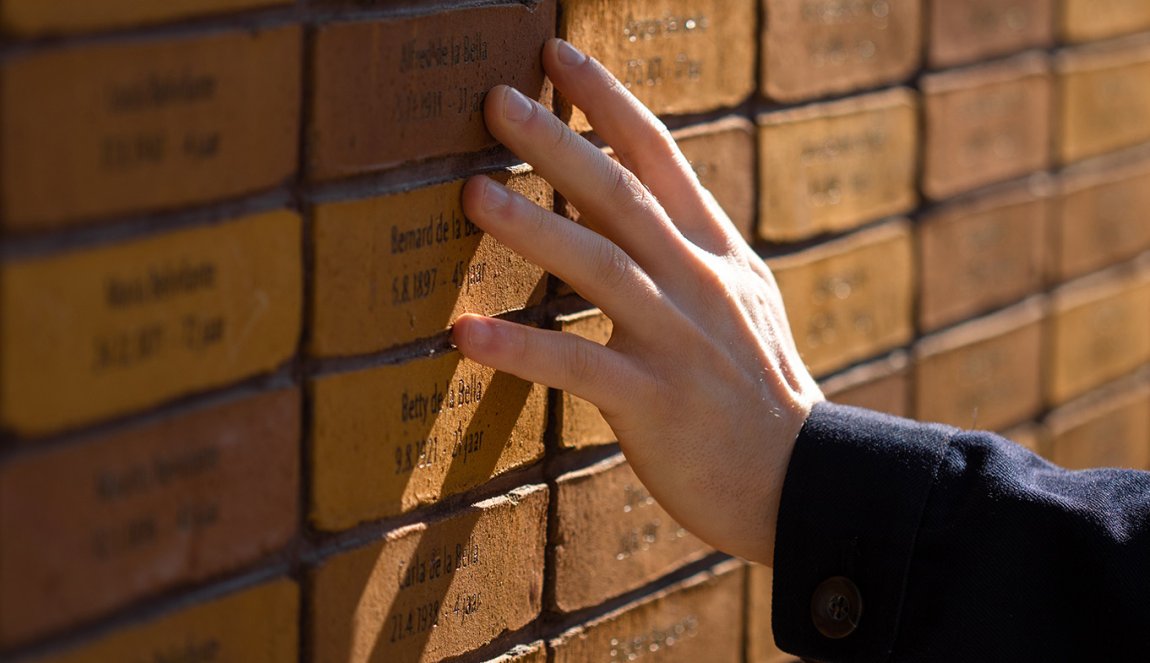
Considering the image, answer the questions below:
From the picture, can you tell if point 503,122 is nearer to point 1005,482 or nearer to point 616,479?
point 616,479

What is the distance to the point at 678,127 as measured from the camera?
1.52 meters

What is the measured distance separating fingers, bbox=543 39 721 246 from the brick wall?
0.03m

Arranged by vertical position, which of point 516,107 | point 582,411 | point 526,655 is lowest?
point 526,655

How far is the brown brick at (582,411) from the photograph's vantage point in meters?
1.41

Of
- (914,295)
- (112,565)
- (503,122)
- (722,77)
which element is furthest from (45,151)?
(914,295)

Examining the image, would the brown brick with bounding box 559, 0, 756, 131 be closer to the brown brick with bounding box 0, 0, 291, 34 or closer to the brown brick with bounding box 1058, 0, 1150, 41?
the brown brick with bounding box 0, 0, 291, 34

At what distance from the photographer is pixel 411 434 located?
1.21 metres

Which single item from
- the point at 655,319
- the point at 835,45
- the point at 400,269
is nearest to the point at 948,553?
the point at 655,319

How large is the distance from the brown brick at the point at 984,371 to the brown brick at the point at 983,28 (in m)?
0.39

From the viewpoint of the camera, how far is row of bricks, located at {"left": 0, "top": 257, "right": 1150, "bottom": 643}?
92 centimetres

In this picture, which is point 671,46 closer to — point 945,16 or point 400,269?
point 400,269

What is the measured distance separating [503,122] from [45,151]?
0.43 m

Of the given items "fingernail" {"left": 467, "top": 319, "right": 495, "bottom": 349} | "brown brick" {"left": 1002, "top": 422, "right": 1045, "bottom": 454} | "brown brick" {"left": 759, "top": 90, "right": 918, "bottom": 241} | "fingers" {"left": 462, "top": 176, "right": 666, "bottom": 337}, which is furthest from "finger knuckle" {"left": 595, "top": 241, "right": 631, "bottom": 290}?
"brown brick" {"left": 1002, "top": 422, "right": 1045, "bottom": 454}

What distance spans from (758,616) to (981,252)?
2.24ft
